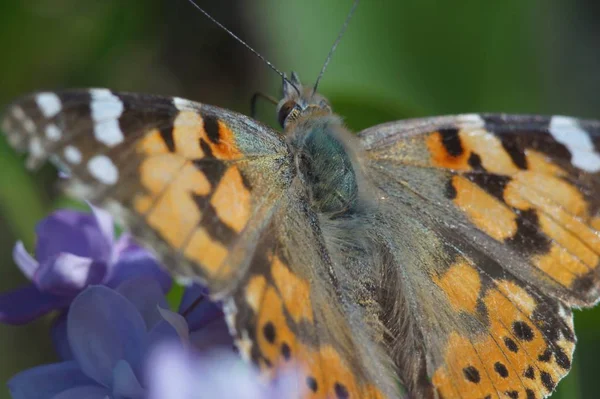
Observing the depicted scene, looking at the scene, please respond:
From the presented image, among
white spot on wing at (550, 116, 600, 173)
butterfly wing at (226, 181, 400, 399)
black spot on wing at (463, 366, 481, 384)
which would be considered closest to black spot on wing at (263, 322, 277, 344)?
butterfly wing at (226, 181, 400, 399)

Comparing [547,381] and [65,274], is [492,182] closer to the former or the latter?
[547,381]

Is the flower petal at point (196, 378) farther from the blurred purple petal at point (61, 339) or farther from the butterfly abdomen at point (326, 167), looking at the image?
the butterfly abdomen at point (326, 167)

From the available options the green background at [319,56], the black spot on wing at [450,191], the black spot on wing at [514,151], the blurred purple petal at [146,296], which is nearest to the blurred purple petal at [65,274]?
the blurred purple petal at [146,296]

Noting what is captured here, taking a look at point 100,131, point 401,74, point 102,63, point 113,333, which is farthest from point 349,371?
point 102,63

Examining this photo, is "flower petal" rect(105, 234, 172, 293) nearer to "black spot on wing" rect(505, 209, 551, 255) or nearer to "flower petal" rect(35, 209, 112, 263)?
"flower petal" rect(35, 209, 112, 263)

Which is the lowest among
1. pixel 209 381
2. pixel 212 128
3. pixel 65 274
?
pixel 65 274

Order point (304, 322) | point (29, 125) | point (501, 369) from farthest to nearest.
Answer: point (501, 369) → point (304, 322) → point (29, 125)

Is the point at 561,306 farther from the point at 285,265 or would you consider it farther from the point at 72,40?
the point at 72,40

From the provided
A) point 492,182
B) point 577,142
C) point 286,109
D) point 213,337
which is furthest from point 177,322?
point 577,142

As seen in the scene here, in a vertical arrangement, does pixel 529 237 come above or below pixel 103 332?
above
